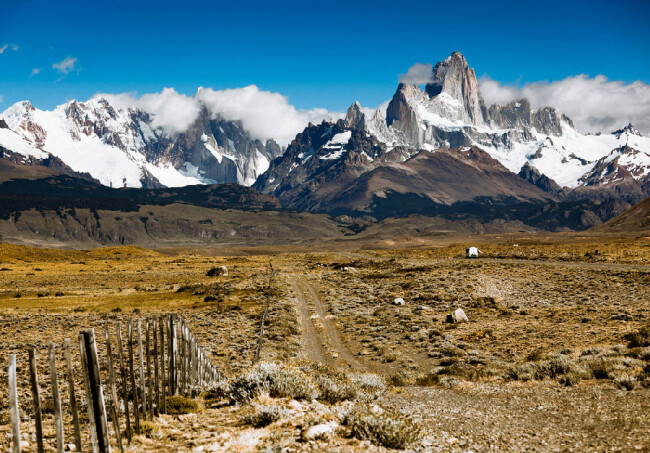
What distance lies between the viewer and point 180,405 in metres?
13.7

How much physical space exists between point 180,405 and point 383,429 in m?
6.02

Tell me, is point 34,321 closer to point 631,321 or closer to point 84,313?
point 84,313

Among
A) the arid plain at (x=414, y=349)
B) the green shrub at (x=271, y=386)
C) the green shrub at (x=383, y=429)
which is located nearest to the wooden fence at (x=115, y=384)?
the arid plain at (x=414, y=349)

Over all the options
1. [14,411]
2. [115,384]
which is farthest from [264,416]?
[14,411]

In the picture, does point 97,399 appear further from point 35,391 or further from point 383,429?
point 383,429

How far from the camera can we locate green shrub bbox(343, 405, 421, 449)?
10719 millimetres

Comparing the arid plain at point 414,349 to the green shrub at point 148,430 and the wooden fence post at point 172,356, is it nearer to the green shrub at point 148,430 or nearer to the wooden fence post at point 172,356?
the green shrub at point 148,430

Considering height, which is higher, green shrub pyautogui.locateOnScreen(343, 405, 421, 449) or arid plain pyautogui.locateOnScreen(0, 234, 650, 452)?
green shrub pyautogui.locateOnScreen(343, 405, 421, 449)

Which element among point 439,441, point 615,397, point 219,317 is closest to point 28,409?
point 439,441

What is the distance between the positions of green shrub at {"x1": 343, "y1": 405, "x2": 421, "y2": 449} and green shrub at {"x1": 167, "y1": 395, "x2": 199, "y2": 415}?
4.62 meters

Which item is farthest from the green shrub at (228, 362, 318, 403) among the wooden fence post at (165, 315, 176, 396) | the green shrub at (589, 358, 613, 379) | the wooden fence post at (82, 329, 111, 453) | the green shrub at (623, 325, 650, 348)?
the green shrub at (623, 325, 650, 348)

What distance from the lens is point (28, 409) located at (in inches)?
647

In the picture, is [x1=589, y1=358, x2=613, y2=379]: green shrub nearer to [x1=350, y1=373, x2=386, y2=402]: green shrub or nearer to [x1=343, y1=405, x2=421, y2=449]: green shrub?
[x1=350, y1=373, x2=386, y2=402]: green shrub

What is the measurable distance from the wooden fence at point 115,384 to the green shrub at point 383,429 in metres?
4.88
